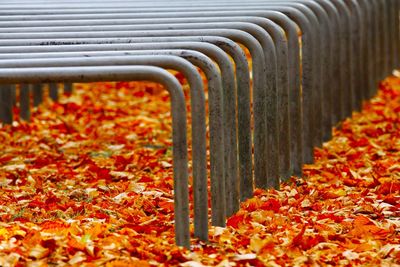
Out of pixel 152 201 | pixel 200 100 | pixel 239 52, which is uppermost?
pixel 239 52

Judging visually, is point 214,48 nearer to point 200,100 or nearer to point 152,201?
point 200,100

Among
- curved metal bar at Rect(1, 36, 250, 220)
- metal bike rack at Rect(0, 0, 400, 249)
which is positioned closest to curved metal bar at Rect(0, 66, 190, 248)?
metal bike rack at Rect(0, 0, 400, 249)

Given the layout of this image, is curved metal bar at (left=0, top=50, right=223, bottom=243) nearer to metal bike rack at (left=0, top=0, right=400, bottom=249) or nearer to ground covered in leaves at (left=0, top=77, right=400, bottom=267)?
metal bike rack at (left=0, top=0, right=400, bottom=249)

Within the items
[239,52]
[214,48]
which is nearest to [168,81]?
[214,48]

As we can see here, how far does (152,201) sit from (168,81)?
3.58 feet

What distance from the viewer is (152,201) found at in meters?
5.29

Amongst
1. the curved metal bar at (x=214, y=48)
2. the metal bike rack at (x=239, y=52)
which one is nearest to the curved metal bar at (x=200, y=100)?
the metal bike rack at (x=239, y=52)

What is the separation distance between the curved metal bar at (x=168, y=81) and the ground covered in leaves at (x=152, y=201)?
145mm

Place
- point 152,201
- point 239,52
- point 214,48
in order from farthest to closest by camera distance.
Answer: point 152,201, point 239,52, point 214,48

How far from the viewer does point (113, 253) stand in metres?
4.28

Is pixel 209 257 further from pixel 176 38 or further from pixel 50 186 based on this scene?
pixel 50 186

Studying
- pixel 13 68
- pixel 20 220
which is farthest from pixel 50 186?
pixel 13 68

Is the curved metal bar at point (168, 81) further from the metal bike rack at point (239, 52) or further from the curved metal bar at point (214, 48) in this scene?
the curved metal bar at point (214, 48)

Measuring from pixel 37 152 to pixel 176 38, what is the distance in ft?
6.98
